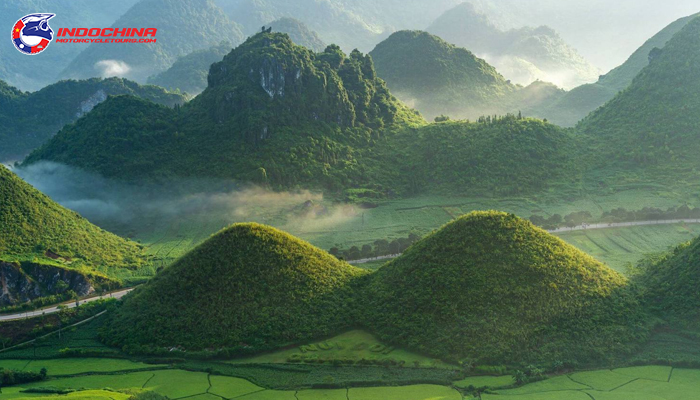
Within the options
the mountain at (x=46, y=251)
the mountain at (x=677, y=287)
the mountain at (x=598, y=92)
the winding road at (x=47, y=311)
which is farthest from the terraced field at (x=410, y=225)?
the mountain at (x=598, y=92)

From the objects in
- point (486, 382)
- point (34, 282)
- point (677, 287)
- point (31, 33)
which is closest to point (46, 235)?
point (34, 282)

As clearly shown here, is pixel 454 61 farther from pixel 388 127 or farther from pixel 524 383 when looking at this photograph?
pixel 524 383

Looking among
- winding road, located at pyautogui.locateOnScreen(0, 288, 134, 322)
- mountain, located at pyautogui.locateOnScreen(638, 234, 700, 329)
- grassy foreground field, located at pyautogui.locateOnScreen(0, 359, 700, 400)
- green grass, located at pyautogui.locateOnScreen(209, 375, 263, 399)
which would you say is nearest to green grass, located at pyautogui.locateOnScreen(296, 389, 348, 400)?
A: grassy foreground field, located at pyautogui.locateOnScreen(0, 359, 700, 400)

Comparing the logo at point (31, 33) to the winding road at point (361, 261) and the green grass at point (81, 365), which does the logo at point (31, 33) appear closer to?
the winding road at point (361, 261)

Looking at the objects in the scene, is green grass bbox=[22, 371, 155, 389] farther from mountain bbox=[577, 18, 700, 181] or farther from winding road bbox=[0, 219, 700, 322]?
mountain bbox=[577, 18, 700, 181]

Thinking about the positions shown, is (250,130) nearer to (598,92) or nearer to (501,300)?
(501,300)

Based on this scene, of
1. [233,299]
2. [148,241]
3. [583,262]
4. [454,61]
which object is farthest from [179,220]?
[454,61]
